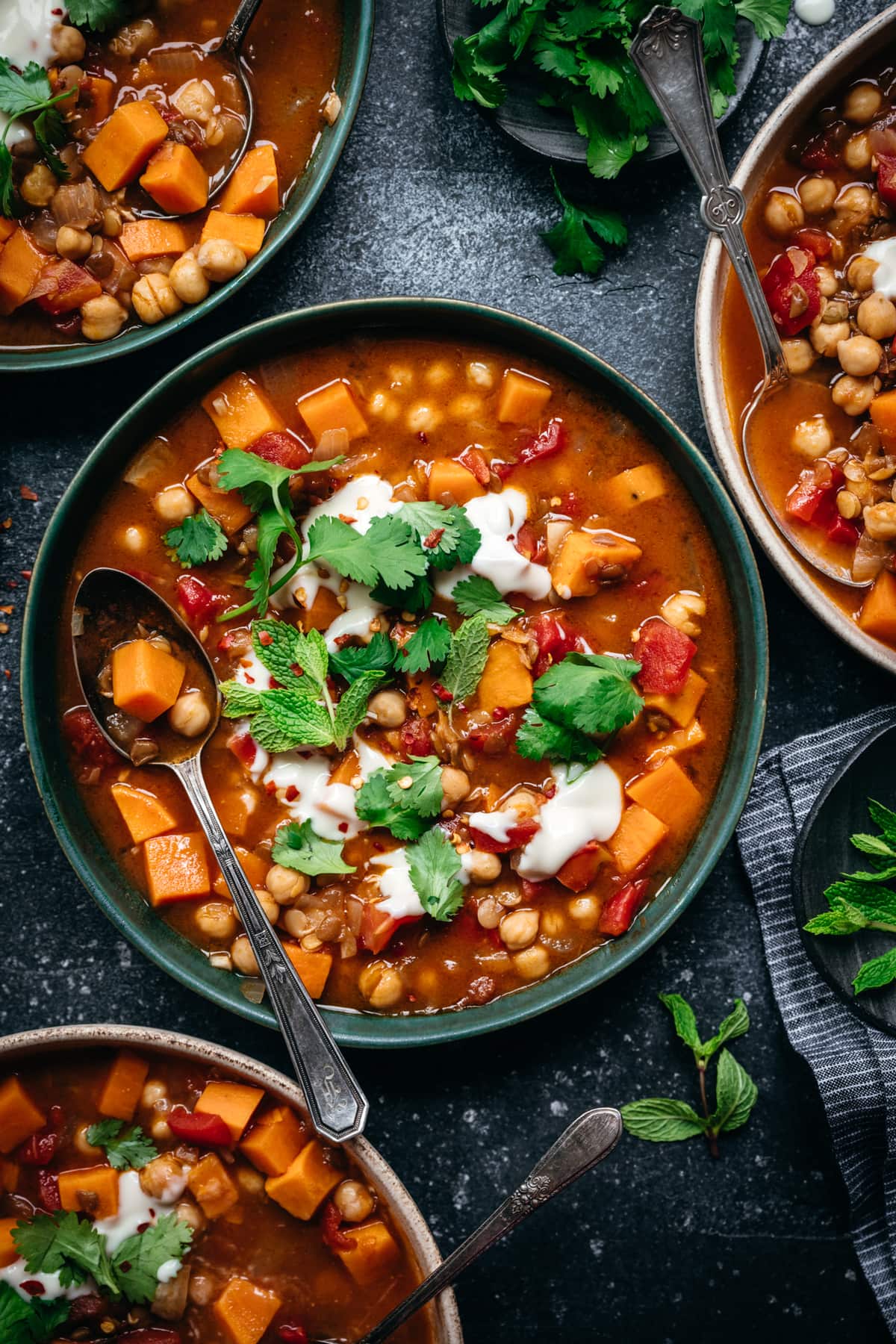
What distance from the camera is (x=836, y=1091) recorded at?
3.27m

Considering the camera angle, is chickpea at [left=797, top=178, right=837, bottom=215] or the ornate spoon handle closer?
the ornate spoon handle

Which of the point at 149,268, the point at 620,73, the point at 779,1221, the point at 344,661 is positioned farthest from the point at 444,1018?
the point at 620,73

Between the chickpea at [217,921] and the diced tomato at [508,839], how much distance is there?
2.47ft

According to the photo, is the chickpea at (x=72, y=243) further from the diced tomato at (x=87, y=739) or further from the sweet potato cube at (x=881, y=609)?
the sweet potato cube at (x=881, y=609)

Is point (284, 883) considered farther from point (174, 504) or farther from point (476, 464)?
point (476, 464)

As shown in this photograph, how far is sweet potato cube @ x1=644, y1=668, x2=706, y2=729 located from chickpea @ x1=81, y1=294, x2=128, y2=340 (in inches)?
75.4

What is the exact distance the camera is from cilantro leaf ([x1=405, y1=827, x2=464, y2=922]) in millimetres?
3072

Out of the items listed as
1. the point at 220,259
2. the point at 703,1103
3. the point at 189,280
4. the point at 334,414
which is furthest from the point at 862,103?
the point at 703,1103

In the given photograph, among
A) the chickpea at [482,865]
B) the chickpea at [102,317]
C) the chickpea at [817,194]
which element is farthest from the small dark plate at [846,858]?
the chickpea at [102,317]

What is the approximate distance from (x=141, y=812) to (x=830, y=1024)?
2.19 meters

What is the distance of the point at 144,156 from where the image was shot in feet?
10.4

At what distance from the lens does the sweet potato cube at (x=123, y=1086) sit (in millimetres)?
3115

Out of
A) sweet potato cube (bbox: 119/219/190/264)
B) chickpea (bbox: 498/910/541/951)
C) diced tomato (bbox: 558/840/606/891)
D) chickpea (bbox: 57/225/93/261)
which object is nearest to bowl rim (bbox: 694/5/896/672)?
diced tomato (bbox: 558/840/606/891)

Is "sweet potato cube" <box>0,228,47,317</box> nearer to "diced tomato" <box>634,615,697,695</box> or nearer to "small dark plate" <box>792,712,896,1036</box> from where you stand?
"diced tomato" <box>634,615,697,695</box>
